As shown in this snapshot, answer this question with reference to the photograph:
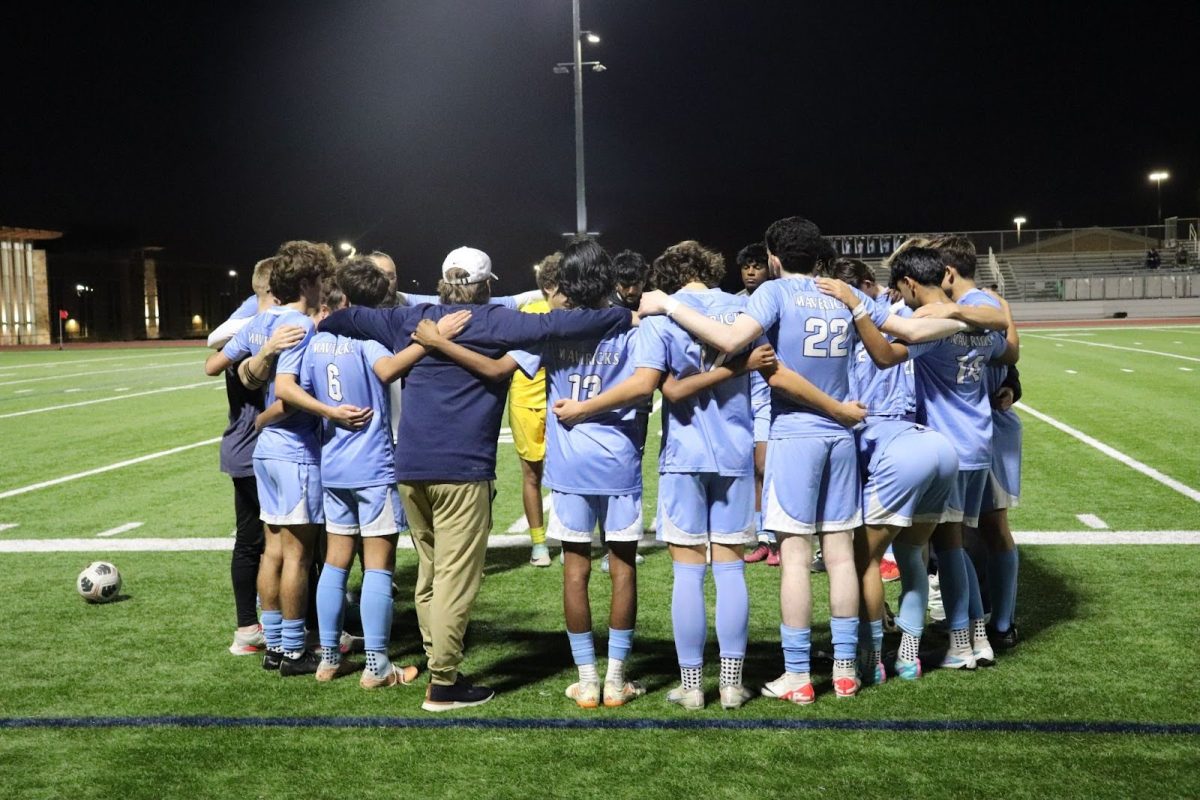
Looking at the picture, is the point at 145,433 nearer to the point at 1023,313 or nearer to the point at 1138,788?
the point at 1138,788

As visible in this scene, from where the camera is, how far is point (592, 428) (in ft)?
13.9

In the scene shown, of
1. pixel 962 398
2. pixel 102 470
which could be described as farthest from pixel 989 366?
pixel 102 470

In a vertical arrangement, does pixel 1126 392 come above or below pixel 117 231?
below

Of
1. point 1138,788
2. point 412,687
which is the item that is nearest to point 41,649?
point 412,687

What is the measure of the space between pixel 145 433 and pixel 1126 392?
47.4 ft

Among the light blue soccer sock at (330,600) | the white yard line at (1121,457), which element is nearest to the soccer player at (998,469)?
the light blue soccer sock at (330,600)

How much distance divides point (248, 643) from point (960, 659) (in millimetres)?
3344

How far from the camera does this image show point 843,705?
14.3ft

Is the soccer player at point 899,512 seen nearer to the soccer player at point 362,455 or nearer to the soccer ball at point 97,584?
the soccer player at point 362,455

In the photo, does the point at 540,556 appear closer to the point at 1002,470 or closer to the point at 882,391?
the point at 882,391

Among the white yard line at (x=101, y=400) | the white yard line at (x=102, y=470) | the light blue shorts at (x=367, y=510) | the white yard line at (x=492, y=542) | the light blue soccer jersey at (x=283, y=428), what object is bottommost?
the white yard line at (x=492, y=542)

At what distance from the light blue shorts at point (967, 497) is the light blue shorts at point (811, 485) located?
487 millimetres

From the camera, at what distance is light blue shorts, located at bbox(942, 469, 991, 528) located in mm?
4586

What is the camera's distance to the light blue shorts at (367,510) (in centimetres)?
460
